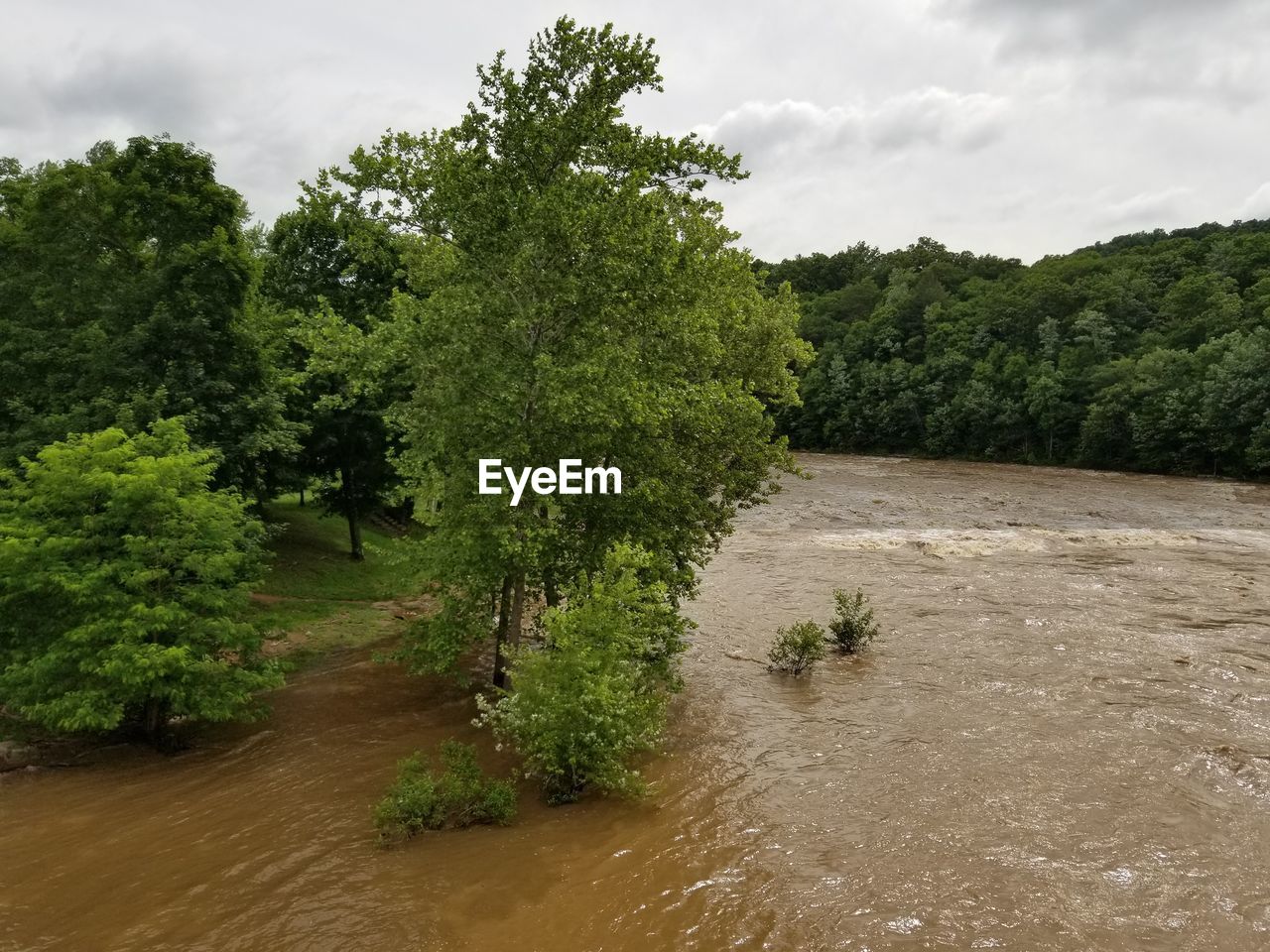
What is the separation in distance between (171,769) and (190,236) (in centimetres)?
1378

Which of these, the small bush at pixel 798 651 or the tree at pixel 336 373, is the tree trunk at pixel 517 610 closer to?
the small bush at pixel 798 651

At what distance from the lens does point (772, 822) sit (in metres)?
10.5

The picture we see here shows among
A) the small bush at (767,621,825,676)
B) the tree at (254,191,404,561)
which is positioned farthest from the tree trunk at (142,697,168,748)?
the small bush at (767,621,825,676)

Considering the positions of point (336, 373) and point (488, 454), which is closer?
point (488, 454)

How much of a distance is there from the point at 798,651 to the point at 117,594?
13.0m

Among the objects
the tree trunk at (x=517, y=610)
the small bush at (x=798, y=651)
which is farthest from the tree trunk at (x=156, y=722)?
the small bush at (x=798, y=651)

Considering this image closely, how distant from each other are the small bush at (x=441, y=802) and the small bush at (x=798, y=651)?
817cm

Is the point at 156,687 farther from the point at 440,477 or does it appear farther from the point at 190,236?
the point at 190,236

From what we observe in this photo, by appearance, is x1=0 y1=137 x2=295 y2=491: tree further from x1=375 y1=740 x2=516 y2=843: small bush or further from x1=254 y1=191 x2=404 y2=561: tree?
x1=375 y1=740 x2=516 y2=843: small bush

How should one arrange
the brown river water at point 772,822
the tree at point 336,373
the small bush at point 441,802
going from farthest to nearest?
the tree at point 336,373 < the small bush at point 441,802 < the brown river water at point 772,822

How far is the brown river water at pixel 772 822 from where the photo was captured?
8211 millimetres

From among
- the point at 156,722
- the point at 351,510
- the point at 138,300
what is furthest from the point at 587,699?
the point at 351,510

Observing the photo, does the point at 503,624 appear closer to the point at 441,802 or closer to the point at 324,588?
the point at 441,802

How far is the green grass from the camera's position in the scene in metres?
18.5
